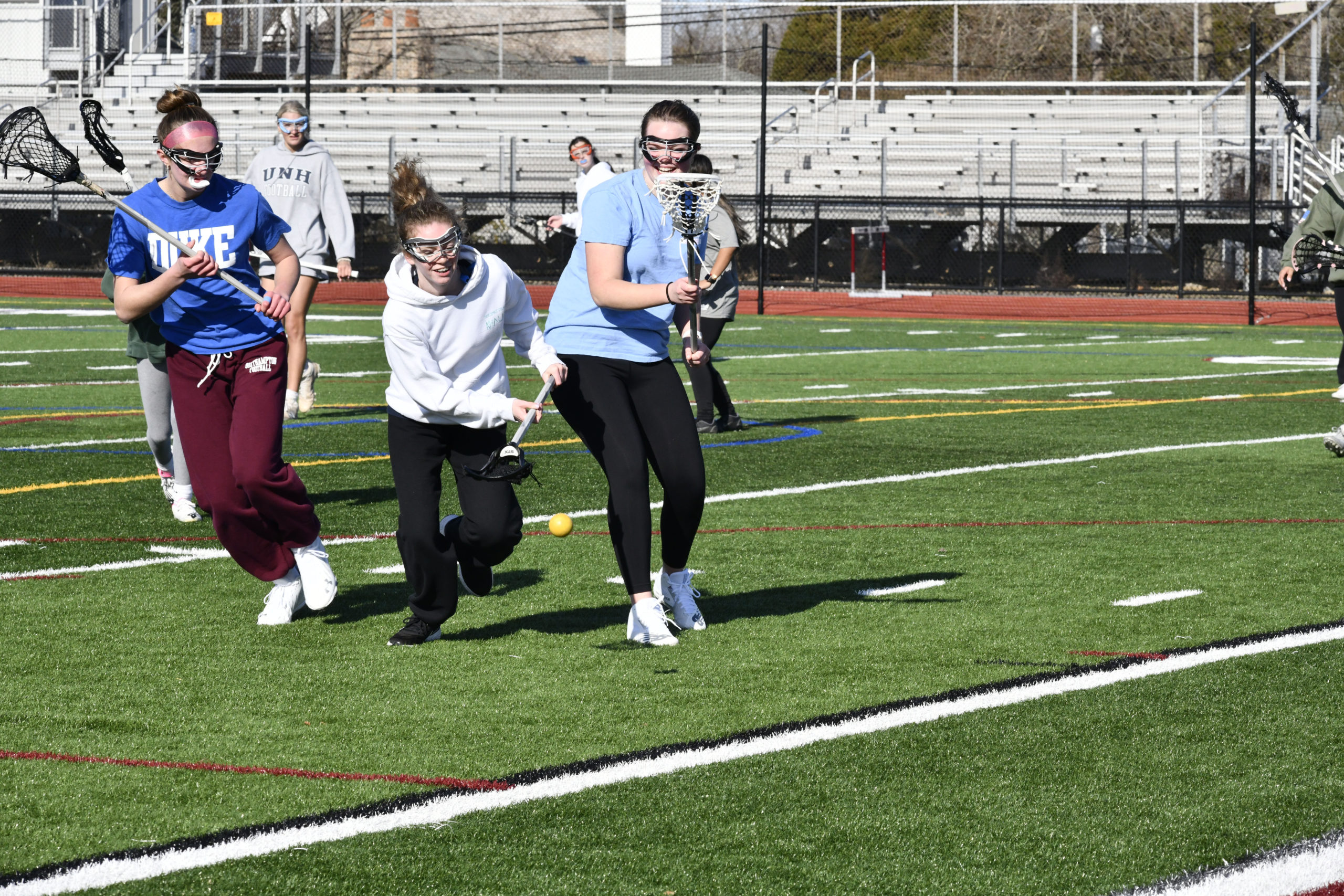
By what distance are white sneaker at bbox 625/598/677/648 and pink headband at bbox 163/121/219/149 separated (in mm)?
2332

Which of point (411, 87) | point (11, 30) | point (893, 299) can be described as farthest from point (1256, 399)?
point (11, 30)

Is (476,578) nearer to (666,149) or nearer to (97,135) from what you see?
(666,149)

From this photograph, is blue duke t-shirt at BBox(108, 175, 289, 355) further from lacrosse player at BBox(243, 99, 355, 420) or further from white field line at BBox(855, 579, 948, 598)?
Answer: lacrosse player at BBox(243, 99, 355, 420)

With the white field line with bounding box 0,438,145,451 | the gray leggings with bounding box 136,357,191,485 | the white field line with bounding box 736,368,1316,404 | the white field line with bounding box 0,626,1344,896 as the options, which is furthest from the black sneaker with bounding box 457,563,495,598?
the white field line with bounding box 736,368,1316,404

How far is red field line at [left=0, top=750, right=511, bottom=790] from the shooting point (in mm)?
4613

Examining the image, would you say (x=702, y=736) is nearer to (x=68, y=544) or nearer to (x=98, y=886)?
(x=98, y=886)

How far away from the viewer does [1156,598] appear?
7.08 metres

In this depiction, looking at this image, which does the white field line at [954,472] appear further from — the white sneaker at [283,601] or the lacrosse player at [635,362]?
the lacrosse player at [635,362]

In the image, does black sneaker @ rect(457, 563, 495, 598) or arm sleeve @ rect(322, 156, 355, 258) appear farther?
arm sleeve @ rect(322, 156, 355, 258)

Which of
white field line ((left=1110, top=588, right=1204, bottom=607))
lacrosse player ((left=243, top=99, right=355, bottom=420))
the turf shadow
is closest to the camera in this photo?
the turf shadow

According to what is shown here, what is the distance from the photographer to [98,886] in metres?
3.85

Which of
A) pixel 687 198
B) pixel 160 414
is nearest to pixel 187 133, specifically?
pixel 687 198

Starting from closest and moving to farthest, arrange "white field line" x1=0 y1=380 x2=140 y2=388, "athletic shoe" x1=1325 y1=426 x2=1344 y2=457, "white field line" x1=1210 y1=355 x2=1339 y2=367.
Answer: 1. "athletic shoe" x1=1325 y1=426 x2=1344 y2=457
2. "white field line" x1=0 y1=380 x2=140 y2=388
3. "white field line" x1=1210 y1=355 x2=1339 y2=367

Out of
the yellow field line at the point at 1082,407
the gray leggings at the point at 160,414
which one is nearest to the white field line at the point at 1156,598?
the gray leggings at the point at 160,414
